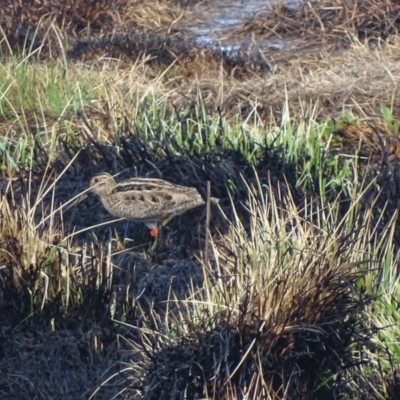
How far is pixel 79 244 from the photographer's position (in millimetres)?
5535

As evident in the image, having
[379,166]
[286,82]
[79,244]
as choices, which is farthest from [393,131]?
[79,244]

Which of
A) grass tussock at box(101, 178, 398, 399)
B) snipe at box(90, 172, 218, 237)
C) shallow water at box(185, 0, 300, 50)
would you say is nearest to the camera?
grass tussock at box(101, 178, 398, 399)

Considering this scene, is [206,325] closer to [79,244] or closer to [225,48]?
[79,244]

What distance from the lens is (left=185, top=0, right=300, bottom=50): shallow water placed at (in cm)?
1054

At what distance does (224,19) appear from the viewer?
11359 millimetres

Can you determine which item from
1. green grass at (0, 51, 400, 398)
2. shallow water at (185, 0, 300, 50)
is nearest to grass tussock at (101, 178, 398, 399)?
green grass at (0, 51, 400, 398)

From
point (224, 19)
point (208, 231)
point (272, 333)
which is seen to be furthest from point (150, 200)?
point (224, 19)

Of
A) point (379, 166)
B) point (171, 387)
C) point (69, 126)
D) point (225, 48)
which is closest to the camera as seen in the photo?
point (171, 387)

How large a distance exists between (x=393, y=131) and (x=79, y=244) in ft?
7.38

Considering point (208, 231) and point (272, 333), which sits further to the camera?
point (208, 231)

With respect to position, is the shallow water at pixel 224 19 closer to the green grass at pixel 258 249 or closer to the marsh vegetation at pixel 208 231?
the marsh vegetation at pixel 208 231

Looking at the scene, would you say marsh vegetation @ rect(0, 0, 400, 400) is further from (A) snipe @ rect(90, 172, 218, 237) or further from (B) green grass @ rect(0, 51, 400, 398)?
(A) snipe @ rect(90, 172, 218, 237)

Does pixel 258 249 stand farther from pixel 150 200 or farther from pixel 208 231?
pixel 150 200

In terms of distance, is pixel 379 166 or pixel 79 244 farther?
pixel 379 166
